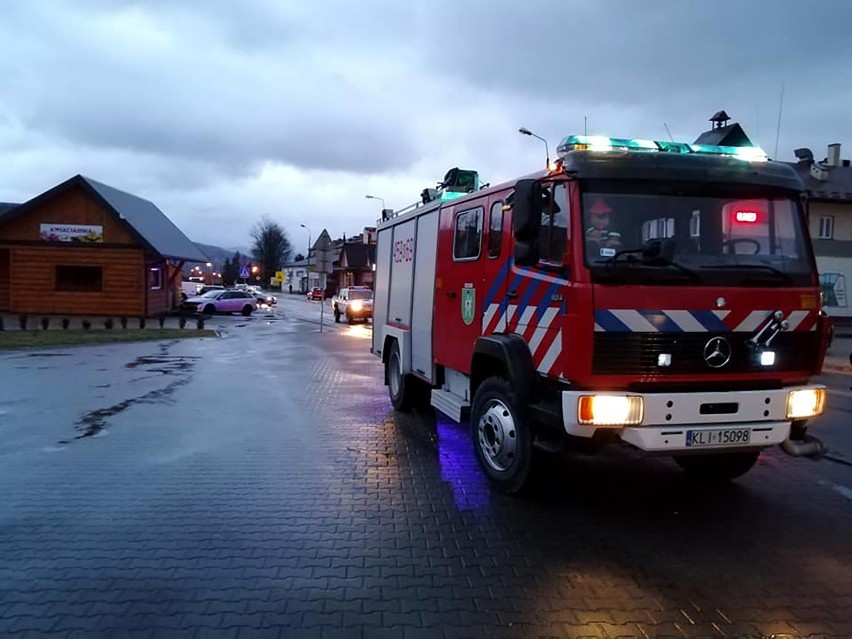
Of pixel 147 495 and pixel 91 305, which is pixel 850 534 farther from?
pixel 91 305

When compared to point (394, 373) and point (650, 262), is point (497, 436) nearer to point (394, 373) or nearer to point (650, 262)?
point (650, 262)

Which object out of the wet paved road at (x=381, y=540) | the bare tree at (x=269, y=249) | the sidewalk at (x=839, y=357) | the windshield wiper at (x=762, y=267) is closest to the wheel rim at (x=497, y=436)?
the wet paved road at (x=381, y=540)

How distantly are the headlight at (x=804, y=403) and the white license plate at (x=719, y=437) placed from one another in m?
0.41

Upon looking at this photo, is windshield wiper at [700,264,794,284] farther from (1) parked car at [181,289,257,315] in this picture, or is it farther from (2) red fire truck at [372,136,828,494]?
(1) parked car at [181,289,257,315]

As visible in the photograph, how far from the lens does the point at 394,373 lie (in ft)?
32.3

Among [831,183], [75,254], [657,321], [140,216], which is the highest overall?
[831,183]

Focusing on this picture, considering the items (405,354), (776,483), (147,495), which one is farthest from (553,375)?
(405,354)

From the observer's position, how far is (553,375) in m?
5.04

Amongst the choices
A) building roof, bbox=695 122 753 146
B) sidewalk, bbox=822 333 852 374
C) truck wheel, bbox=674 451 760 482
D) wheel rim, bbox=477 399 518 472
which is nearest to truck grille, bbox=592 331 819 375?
wheel rim, bbox=477 399 518 472

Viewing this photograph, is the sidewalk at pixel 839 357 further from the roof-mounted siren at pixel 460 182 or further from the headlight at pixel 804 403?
the headlight at pixel 804 403

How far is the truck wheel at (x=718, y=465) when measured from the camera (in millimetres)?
6070

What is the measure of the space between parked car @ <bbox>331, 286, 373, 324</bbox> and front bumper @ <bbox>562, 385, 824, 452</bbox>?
28.8 m

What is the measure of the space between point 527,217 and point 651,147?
121cm

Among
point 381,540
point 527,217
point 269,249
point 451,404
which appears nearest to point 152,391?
point 451,404
